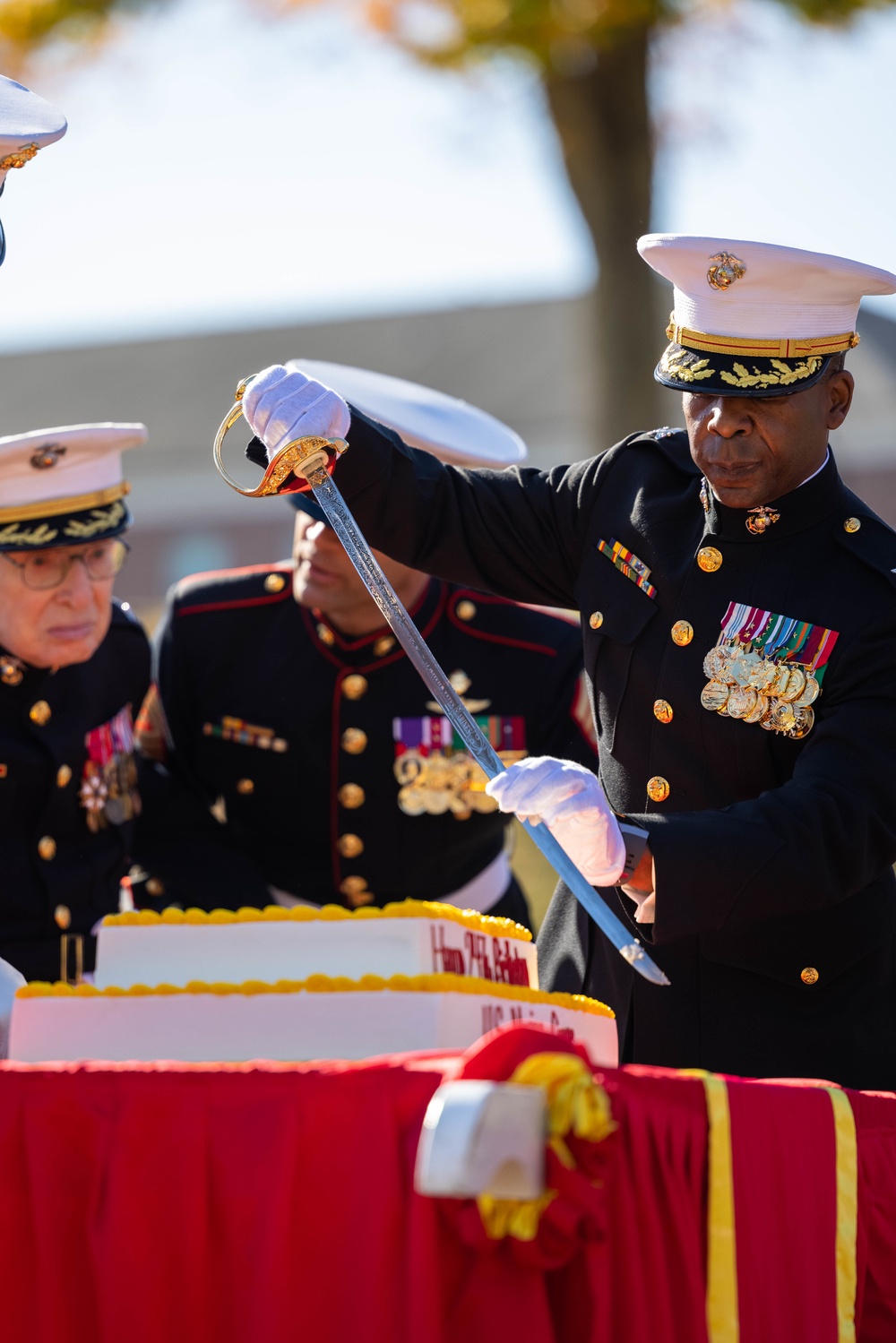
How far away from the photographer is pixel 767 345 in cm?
245

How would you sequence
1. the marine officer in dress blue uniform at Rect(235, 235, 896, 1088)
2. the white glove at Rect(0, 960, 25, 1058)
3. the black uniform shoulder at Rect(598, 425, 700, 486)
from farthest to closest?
the black uniform shoulder at Rect(598, 425, 700, 486) < the white glove at Rect(0, 960, 25, 1058) < the marine officer in dress blue uniform at Rect(235, 235, 896, 1088)

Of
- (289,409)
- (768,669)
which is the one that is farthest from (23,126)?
(768,669)

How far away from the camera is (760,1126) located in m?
1.93

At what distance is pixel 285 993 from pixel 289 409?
3.10 feet

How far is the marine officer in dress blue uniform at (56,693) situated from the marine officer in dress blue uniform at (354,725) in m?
0.26

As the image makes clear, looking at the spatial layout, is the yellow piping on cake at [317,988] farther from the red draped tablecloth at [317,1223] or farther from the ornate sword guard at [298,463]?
the ornate sword guard at [298,463]

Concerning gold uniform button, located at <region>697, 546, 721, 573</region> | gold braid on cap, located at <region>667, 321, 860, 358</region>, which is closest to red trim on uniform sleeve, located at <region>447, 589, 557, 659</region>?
gold uniform button, located at <region>697, 546, 721, 573</region>

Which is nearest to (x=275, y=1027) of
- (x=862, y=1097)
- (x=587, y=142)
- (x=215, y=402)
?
(x=862, y=1097)

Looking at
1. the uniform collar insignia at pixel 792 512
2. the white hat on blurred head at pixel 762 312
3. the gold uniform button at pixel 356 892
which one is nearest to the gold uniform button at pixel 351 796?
the gold uniform button at pixel 356 892

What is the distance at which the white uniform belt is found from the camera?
3.91 metres

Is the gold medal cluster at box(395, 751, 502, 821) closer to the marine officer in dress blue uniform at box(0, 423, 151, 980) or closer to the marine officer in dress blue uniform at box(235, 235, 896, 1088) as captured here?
the marine officer in dress blue uniform at box(0, 423, 151, 980)

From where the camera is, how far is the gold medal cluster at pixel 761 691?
2.46m

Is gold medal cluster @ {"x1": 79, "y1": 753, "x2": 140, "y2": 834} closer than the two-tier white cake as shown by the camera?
No

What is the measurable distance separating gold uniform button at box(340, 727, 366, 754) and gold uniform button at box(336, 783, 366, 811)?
0.08 meters
